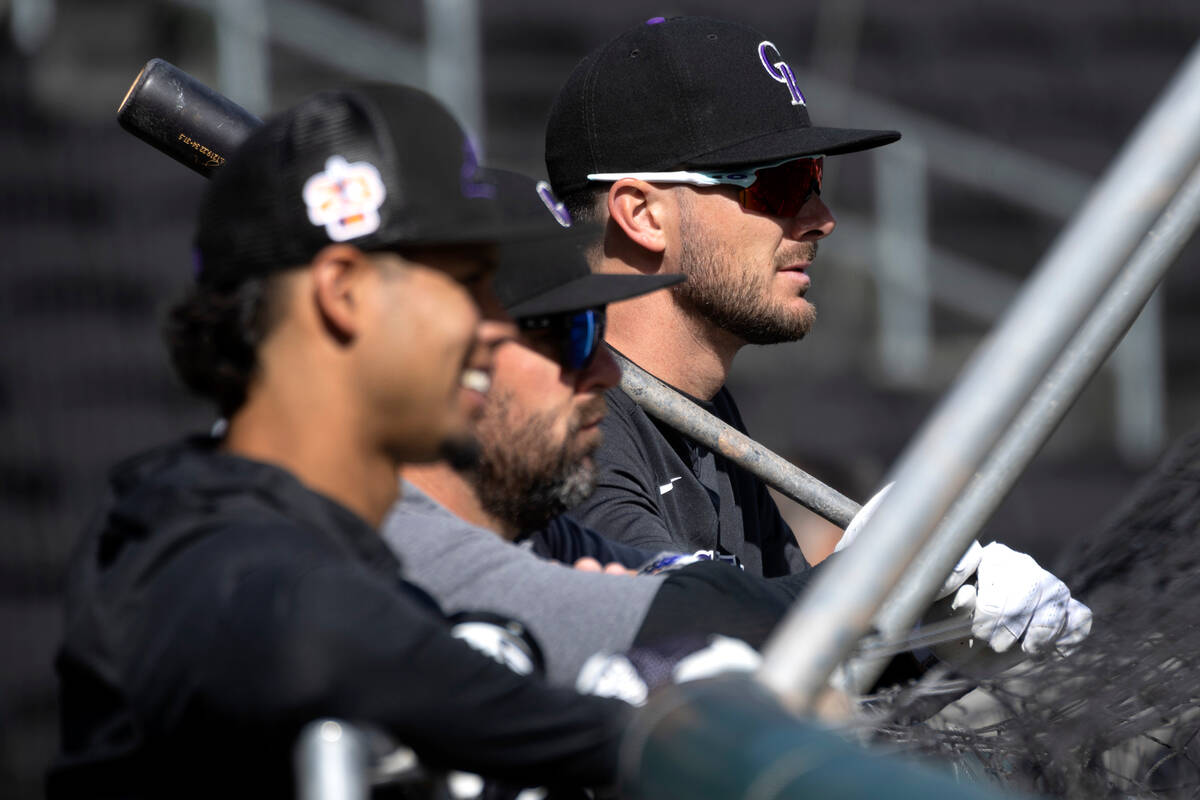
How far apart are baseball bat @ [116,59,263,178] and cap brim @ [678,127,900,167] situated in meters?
0.69

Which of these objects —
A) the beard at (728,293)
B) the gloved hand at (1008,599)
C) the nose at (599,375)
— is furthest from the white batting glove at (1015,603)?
the beard at (728,293)

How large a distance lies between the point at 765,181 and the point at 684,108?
17cm

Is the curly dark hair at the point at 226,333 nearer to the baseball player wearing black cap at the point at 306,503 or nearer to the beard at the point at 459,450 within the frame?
the baseball player wearing black cap at the point at 306,503

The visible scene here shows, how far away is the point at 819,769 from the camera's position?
0.77 metres

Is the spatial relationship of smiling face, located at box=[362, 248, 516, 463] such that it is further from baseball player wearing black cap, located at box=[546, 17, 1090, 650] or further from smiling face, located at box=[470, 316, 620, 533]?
baseball player wearing black cap, located at box=[546, 17, 1090, 650]

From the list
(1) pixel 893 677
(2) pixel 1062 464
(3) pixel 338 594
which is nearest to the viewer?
(3) pixel 338 594

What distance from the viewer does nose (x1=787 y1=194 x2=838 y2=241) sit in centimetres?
242

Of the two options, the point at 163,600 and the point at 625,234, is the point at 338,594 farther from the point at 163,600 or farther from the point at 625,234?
the point at 625,234

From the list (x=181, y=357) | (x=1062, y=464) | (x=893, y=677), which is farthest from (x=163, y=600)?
(x=1062, y=464)

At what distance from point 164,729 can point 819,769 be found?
17.2 inches

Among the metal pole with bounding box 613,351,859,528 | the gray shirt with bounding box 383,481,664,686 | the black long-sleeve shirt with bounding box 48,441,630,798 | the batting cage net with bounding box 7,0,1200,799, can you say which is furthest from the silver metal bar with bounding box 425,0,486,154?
the black long-sleeve shirt with bounding box 48,441,630,798

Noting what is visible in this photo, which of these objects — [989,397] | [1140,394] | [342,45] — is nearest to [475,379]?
[989,397]

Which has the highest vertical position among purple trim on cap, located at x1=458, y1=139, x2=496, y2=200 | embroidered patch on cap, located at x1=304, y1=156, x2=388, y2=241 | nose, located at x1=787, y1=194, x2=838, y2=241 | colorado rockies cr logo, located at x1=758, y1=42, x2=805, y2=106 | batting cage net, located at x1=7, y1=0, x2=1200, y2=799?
colorado rockies cr logo, located at x1=758, y1=42, x2=805, y2=106

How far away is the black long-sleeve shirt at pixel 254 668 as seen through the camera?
0.95 m
